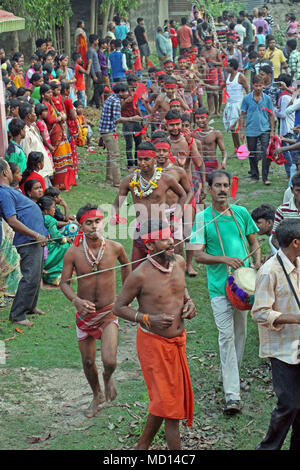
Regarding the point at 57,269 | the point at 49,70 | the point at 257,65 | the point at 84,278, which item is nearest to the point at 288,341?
the point at 84,278

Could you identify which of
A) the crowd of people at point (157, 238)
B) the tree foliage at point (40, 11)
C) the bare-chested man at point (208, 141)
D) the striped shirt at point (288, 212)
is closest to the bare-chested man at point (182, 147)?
the crowd of people at point (157, 238)

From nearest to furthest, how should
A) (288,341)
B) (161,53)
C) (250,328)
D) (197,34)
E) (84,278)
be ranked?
(288,341) < (84,278) < (250,328) < (161,53) < (197,34)

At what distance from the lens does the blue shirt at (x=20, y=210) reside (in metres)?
7.71

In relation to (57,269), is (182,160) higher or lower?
higher

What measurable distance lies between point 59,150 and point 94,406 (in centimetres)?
701

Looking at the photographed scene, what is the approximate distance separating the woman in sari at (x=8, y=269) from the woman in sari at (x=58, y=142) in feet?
11.9

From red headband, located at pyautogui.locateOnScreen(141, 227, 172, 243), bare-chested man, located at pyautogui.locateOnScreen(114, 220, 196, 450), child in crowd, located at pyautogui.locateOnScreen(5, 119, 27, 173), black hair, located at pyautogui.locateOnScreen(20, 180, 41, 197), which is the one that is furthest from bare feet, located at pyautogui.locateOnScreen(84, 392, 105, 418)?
child in crowd, located at pyautogui.locateOnScreen(5, 119, 27, 173)

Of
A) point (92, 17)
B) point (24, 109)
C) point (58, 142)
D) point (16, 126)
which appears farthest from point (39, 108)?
point (92, 17)

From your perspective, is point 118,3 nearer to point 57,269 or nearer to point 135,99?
point 135,99

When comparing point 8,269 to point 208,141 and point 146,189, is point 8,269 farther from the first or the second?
Result: point 208,141

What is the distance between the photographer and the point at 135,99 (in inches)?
557

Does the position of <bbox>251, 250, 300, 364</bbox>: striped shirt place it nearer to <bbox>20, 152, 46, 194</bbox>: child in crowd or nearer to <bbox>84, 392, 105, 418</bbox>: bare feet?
<bbox>84, 392, 105, 418</bbox>: bare feet

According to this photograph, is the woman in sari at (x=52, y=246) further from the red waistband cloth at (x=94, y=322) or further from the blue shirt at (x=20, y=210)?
the red waistband cloth at (x=94, y=322)

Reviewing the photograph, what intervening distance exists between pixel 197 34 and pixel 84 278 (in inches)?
806
